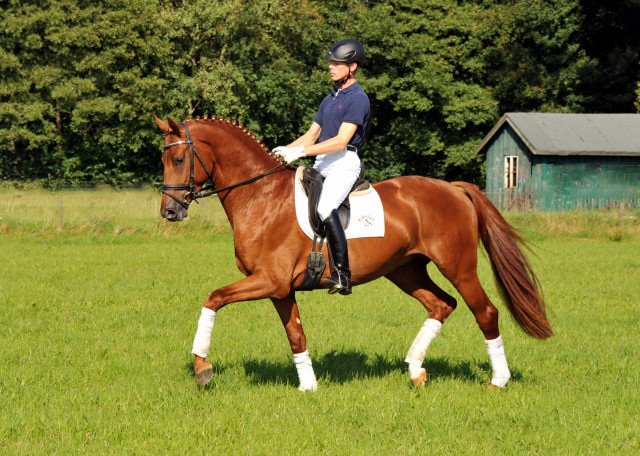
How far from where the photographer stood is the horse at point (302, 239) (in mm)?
6453

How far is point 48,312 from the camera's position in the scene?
11039 millimetres

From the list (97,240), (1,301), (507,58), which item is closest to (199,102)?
(507,58)

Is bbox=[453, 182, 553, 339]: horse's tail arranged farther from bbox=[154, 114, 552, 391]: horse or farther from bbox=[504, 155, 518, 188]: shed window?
bbox=[504, 155, 518, 188]: shed window

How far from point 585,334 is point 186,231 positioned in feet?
54.5

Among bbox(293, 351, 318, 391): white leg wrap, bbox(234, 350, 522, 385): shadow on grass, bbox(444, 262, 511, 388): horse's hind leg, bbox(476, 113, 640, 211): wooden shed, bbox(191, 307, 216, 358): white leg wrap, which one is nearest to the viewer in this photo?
bbox(191, 307, 216, 358): white leg wrap

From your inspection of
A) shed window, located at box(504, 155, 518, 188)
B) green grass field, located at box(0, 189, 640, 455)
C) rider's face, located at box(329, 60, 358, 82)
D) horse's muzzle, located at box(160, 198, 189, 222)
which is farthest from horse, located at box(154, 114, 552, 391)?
shed window, located at box(504, 155, 518, 188)

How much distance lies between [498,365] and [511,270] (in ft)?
3.56

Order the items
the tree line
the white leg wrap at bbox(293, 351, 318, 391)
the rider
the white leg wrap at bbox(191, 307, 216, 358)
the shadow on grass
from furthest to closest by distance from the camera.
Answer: the tree line → the shadow on grass → the white leg wrap at bbox(293, 351, 318, 391) → the rider → the white leg wrap at bbox(191, 307, 216, 358)

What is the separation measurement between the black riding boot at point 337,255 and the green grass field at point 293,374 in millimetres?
1064

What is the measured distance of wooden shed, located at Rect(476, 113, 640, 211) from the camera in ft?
119

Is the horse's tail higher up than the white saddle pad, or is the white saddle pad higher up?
the white saddle pad

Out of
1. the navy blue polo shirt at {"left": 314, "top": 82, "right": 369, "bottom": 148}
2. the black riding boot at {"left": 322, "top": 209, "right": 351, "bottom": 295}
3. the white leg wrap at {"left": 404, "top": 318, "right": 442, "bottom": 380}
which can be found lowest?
the white leg wrap at {"left": 404, "top": 318, "right": 442, "bottom": 380}

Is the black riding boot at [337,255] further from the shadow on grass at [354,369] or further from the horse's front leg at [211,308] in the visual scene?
the shadow on grass at [354,369]

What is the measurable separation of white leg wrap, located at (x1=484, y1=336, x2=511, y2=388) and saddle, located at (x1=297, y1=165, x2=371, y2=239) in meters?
2.05
